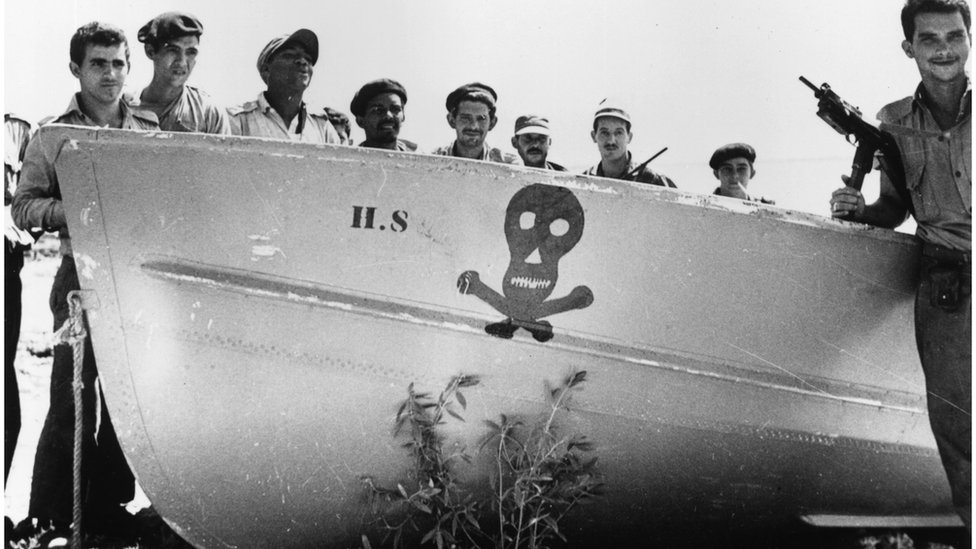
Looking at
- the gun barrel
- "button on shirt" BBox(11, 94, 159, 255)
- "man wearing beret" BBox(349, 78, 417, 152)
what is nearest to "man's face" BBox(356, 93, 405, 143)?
"man wearing beret" BBox(349, 78, 417, 152)

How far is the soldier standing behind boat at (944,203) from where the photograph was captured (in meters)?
3.29

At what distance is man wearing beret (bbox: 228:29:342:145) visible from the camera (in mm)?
4289

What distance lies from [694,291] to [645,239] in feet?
0.98


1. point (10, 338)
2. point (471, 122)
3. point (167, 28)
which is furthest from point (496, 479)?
point (167, 28)

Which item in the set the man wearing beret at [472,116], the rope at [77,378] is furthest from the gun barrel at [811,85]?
the rope at [77,378]

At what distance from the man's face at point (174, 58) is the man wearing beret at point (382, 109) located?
2.93 ft

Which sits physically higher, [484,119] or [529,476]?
[484,119]

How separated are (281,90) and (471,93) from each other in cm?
95

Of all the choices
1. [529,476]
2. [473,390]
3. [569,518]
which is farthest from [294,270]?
[569,518]

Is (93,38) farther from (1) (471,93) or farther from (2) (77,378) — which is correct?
(1) (471,93)

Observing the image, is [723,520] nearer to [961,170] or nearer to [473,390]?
[473,390]

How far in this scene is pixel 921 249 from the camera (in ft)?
11.6

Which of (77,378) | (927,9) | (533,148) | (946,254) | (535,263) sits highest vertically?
(927,9)

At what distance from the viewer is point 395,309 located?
3.28 m
